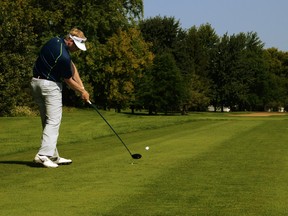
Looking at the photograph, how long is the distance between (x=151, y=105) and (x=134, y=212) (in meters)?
60.6

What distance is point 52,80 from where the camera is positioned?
847 centimetres

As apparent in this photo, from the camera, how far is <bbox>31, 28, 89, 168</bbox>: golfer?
8297mm

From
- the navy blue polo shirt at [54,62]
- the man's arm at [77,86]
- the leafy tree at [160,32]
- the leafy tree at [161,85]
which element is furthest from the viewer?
the leafy tree at [160,32]

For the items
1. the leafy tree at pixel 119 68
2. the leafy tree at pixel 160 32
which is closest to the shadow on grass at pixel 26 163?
the leafy tree at pixel 119 68

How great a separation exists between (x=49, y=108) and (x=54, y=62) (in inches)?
31.1

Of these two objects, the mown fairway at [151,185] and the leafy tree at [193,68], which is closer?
the mown fairway at [151,185]

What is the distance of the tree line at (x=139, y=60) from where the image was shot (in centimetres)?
3656

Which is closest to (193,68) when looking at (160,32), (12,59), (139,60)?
(160,32)

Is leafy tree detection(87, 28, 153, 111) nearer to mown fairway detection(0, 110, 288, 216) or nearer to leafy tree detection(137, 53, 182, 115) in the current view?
leafy tree detection(137, 53, 182, 115)

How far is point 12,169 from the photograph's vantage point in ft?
25.8

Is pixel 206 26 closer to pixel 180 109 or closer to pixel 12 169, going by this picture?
pixel 180 109

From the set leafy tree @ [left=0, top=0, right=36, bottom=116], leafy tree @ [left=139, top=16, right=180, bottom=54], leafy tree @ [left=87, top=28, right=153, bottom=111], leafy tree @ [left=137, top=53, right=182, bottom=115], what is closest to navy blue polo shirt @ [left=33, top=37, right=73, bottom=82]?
leafy tree @ [left=0, top=0, right=36, bottom=116]

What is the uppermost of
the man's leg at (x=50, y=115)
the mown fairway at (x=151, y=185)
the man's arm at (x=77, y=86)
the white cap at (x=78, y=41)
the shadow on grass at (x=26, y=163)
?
the white cap at (x=78, y=41)

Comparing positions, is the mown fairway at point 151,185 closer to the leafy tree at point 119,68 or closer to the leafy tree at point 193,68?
the leafy tree at point 119,68
